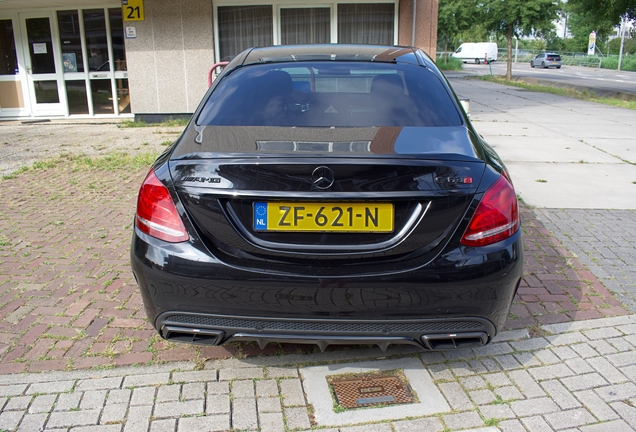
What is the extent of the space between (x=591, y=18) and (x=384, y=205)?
21.4 meters

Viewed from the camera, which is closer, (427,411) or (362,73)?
(427,411)

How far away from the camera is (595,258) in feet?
14.7

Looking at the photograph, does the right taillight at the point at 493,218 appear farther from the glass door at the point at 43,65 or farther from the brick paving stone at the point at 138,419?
the glass door at the point at 43,65

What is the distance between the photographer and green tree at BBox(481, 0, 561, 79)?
100 ft

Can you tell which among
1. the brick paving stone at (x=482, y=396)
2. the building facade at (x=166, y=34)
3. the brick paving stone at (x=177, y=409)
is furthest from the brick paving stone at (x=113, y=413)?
the building facade at (x=166, y=34)

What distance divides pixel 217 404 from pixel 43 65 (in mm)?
13364

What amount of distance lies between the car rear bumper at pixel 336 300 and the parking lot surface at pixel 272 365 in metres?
0.37

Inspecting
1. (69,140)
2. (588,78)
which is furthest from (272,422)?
(588,78)

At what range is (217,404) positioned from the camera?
8.60 feet

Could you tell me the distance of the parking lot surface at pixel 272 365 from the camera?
253cm

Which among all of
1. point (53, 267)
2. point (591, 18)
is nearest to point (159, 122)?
point (53, 267)

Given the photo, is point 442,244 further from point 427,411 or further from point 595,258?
point 595,258

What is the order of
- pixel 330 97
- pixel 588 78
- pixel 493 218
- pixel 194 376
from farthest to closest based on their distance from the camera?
pixel 588 78 → pixel 330 97 → pixel 194 376 → pixel 493 218

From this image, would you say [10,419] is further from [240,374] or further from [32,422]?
[240,374]
